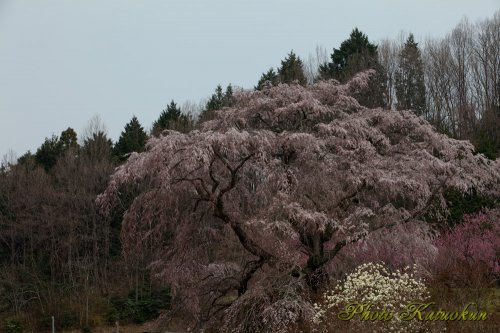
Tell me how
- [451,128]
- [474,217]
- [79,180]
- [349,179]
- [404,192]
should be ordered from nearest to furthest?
1. [349,179]
2. [404,192]
3. [474,217]
4. [79,180]
5. [451,128]

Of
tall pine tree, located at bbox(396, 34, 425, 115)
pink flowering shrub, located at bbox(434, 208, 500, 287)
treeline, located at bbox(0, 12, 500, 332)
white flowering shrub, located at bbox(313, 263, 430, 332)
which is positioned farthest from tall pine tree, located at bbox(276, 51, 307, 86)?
white flowering shrub, located at bbox(313, 263, 430, 332)

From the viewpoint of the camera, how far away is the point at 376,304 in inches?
344

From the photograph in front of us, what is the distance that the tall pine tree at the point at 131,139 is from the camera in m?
30.7

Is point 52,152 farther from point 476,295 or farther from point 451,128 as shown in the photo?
point 476,295

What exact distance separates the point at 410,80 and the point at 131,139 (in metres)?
15.3

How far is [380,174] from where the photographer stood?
11297 mm

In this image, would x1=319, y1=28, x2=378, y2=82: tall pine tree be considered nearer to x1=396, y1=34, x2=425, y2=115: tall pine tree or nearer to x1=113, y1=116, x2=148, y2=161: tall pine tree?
x1=396, y1=34, x2=425, y2=115: tall pine tree

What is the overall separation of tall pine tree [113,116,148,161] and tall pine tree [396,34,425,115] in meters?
13.4

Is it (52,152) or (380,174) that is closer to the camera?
(380,174)

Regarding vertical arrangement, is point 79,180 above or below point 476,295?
above

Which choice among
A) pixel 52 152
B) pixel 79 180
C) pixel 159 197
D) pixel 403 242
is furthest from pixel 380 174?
pixel 52 152

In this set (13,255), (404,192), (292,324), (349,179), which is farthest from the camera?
(13,255)

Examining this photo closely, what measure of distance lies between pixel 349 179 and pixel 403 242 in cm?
172

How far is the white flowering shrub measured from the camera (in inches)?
336
